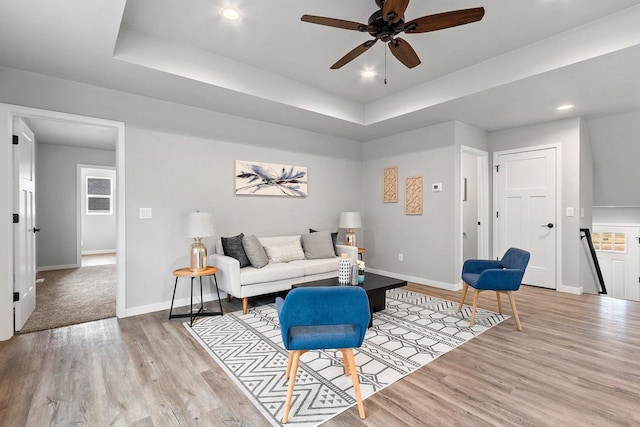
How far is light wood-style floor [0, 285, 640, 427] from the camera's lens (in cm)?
183

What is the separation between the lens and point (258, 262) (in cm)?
388

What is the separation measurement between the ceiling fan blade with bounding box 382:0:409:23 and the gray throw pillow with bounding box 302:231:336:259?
309 centimetres

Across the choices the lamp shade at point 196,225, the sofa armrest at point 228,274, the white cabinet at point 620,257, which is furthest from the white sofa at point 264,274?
the white cabinet at point 620,257

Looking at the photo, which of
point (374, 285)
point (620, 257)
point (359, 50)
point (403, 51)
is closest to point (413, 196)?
point (374, 285)

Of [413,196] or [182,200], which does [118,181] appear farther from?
[413,196]

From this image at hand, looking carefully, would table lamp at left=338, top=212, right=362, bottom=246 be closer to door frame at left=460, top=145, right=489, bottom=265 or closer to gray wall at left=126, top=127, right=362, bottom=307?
gray wall at left=126, top=127, right=362, bottom=307

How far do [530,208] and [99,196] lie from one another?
1001cm

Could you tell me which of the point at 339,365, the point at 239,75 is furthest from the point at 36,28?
A: the point at 339,365

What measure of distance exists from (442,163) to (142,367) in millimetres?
4471

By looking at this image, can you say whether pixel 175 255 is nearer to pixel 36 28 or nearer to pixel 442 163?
pixel 36 28

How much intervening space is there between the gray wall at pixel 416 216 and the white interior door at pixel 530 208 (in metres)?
1.16

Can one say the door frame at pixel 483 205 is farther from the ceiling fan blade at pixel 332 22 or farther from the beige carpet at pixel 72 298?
the beige carpet at pixel 72 298

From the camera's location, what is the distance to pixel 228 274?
3.62m

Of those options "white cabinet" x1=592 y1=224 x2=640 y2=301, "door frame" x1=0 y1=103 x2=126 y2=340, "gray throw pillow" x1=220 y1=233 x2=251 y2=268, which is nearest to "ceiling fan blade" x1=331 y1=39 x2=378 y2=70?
"gray throw pillow" x1=220 y1=233 x2=251 y2=268
